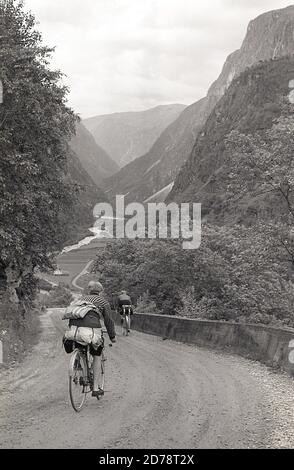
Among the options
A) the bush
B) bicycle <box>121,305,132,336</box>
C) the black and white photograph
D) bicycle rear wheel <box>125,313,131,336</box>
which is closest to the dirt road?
the black and white photograph

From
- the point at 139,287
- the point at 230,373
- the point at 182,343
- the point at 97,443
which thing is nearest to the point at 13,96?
the point at 182,343

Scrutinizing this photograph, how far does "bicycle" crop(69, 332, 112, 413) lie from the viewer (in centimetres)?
747

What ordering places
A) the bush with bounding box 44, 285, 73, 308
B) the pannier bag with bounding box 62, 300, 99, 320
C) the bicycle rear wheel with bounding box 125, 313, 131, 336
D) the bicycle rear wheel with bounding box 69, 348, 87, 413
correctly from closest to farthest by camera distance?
the bicycle rear wheel with bounding box 69, 348, 87, 413
the pannier bag with bounding box 62, 300, 99, 320
the bicycle rear wheel with bounding box 125, 313, 131, 336
the bush with bounding box 44, 285, 73, 308

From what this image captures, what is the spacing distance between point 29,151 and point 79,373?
1478 centimetres

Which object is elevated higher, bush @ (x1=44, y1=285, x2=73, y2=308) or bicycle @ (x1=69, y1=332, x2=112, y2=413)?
bicycle @ (x1=69, y1=332, x2=112, y2=413)

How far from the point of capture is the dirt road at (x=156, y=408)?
20.8 ft

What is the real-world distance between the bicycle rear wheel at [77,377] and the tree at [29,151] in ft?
32.4

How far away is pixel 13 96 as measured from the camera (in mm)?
18219

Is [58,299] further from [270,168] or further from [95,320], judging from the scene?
[95,320]

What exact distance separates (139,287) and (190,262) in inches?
384

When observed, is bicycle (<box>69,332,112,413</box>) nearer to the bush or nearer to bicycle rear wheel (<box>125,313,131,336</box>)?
bicycle rear wheel (<box>125,313,131,336</box>)

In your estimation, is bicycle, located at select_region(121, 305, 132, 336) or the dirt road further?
bicycle, located at select_region(121, 305, 132, 336)

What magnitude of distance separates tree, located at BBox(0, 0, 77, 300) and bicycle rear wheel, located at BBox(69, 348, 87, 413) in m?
9.86

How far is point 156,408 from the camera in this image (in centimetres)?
783
